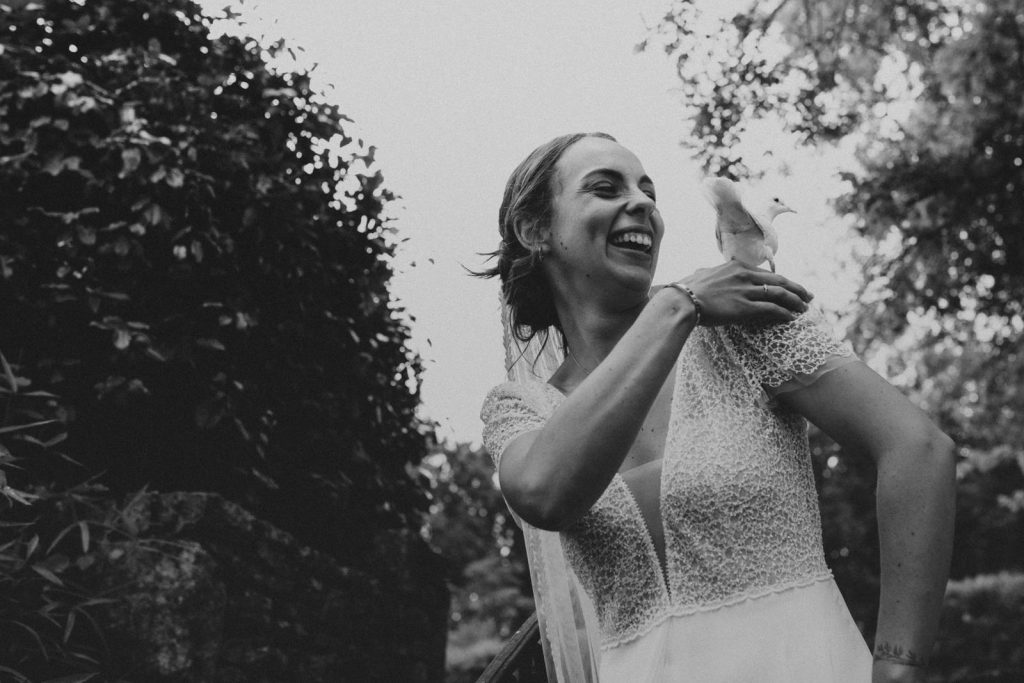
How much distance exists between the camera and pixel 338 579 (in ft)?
14.3

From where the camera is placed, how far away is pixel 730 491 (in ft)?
5.95

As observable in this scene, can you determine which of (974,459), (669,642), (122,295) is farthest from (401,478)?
(974,459)

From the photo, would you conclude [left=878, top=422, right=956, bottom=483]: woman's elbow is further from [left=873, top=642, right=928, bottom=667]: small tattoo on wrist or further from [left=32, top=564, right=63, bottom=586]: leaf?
[left=32, top=564, right=63, bottom=586]: leaf

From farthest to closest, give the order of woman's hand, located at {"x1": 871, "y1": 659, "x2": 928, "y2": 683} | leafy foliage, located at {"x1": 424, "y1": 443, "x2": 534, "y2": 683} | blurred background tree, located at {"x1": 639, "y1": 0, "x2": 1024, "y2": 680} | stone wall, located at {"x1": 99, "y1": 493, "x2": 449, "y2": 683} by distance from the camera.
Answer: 1. leafy foliage, located at {"x1": 424, "y1": 443, "x2": 534, "y2": 683}
2. blurred background tree, located at {"x1": 639, "y1": 0, "x2": 1024, "y2": 680}
3. stone wall, located at {"x1": 99, "y1": 493, "x2": 449, "y2": 683}
4. woman's hand, located at {"x1": 871, "y1": 659, "x2": 928, "y2": 683}

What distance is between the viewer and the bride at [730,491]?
163 centimetres

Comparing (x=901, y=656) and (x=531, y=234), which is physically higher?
(x=531, y=234)

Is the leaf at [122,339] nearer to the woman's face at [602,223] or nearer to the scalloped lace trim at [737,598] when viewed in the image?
the woman's face at [602,223]

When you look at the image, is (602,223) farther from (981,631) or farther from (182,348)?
(981,631)

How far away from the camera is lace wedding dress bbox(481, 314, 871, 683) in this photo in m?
1.75

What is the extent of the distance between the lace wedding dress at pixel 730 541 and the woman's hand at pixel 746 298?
0.04m

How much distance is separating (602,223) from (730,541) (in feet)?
2.70

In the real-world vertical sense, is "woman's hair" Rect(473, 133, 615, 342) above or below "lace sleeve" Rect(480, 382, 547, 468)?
above

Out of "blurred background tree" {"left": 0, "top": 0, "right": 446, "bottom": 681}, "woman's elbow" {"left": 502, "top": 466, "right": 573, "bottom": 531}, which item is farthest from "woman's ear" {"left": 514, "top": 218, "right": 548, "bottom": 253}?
"blurred background tree" {"left": 0, "top": 0, "right": 446, "bottom": 681}

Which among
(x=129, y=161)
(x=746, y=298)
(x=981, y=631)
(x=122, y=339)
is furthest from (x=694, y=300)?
(x=981, y=631)
